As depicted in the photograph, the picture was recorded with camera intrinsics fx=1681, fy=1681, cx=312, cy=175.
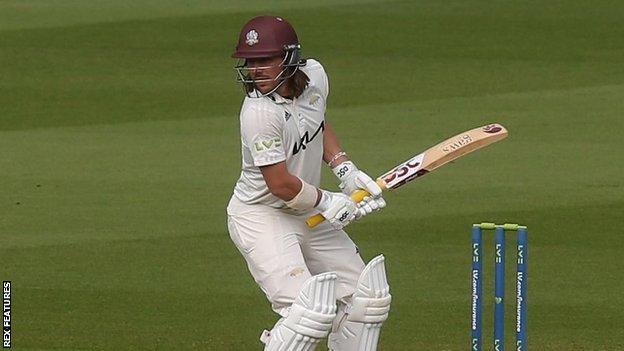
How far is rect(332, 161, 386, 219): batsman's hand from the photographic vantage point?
7152 mm

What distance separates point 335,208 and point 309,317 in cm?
48

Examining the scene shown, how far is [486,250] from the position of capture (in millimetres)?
10711

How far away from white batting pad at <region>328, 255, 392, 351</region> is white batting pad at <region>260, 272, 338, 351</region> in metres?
0.20

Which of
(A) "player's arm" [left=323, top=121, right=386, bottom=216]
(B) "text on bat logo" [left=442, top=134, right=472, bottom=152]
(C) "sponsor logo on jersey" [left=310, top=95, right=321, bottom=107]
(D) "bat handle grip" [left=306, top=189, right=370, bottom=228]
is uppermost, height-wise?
(C) "sponsor logo on jersey" [left=310, top=95, right=321, bottom=107]

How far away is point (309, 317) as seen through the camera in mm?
6836

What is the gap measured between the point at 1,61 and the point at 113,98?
7.23 feet

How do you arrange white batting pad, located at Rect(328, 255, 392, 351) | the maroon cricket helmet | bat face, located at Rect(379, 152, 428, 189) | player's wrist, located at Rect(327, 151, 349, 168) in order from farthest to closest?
player's wrist, located at Rect(327, 151, 349, 168), bat face, located at Rect(379, 152, 428, 189), white batting pad, located at Rect(328, 255, 392, 351), the maroon cricket helmet

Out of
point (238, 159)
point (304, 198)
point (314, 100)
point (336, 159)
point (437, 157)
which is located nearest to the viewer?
point (304, 198)

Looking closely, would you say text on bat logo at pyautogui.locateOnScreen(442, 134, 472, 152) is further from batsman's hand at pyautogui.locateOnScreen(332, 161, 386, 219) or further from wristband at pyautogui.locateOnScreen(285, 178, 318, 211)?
wristband at pyautogui.locateOnScreen(285, 178, 318, 211)

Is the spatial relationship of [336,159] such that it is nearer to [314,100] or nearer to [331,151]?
[331,151]

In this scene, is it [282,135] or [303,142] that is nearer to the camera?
[282,135]

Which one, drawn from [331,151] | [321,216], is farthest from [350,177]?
[321,216]

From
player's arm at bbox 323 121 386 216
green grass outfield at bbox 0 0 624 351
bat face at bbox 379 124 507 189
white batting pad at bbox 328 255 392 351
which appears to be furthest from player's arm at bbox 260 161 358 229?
green grass outfield at bbox 0 0 624 351

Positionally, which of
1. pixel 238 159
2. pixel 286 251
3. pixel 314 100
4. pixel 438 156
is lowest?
pixel 286 251
